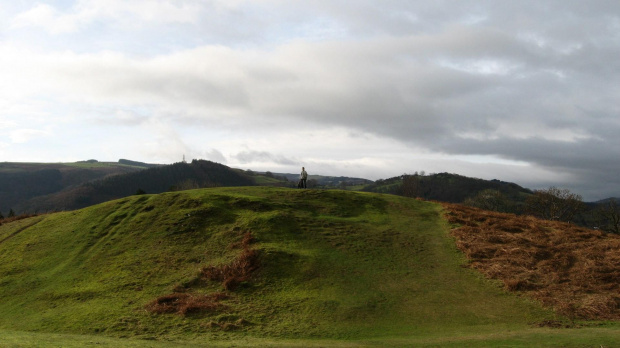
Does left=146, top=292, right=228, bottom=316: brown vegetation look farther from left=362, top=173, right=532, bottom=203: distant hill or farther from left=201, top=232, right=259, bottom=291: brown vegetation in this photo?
left=362, top=173, right=532, bottom=203: distant hill

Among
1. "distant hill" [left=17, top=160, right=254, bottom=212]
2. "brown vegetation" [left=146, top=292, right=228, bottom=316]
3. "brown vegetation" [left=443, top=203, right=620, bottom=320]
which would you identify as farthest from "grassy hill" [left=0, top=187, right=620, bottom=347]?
"distant hill" [left=17, top=160, right=254, bottom=212]

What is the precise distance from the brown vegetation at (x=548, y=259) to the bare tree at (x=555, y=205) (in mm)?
42902

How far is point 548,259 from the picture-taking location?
80.1 ft

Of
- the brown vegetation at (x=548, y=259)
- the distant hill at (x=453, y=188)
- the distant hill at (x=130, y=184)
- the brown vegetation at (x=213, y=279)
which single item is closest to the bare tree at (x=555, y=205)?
the brown vegetation at (x=548, y=259)

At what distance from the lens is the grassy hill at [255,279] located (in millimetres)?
16938

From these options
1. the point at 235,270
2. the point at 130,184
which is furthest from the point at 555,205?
the point at 130,184

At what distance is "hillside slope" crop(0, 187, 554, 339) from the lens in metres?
18.2

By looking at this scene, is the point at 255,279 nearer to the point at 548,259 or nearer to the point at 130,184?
the point at 548,259

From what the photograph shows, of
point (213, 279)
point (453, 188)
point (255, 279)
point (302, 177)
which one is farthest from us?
point (453, 188)

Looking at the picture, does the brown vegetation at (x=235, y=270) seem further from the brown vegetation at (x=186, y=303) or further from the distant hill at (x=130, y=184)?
the distant hill at (x=130, y=184)

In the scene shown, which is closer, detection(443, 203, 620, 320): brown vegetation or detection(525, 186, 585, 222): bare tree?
detection(443, 203, 620, 320): brown vegetation

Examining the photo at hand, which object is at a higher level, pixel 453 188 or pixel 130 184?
pixel 453 188

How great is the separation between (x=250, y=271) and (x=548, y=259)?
1769 centimetres

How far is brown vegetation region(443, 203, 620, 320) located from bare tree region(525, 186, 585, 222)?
42.9 metres
